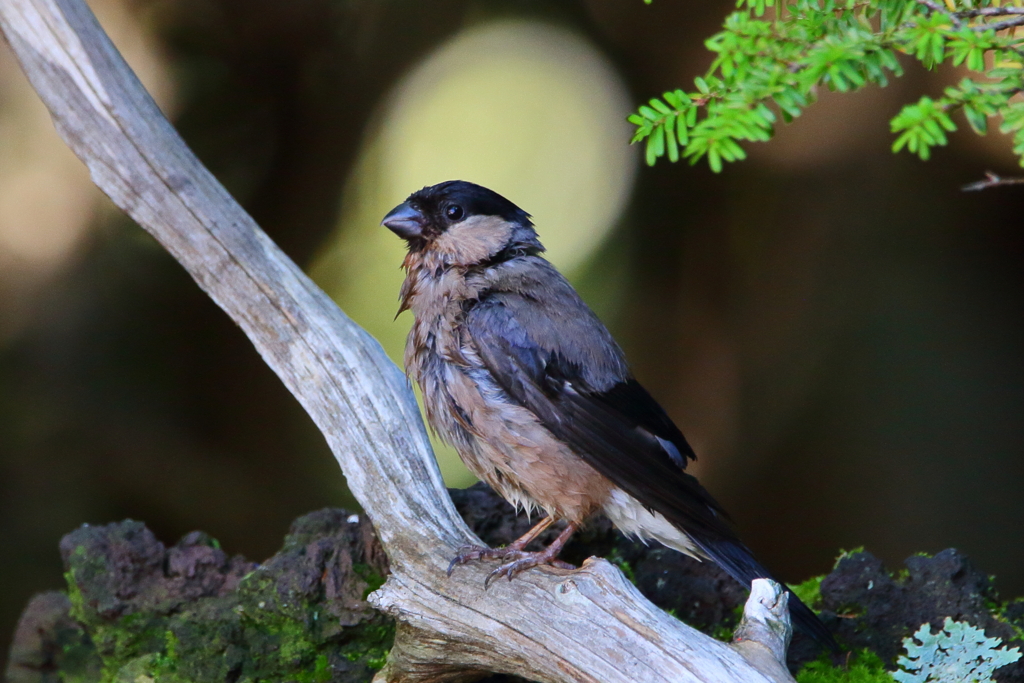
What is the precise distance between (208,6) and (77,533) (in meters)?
3.61

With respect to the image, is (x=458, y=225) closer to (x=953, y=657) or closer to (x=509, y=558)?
(x=509, y=558)

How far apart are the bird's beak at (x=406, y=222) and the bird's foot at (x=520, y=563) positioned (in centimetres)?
134

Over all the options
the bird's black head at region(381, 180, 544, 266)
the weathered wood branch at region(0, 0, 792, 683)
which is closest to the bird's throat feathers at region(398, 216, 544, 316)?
the bird's black head at region(381, 180, 544, 266)

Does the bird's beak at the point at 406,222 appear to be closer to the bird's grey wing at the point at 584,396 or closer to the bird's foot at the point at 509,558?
the bird's grey wing at the point at 584,396

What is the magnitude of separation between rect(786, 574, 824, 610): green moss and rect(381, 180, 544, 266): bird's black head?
6.31ft

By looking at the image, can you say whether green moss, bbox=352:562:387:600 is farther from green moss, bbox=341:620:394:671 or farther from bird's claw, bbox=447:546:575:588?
bird's claw, bbox=447:546:575:588

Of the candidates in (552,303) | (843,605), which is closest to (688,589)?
(843,605)

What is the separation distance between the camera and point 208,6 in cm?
557

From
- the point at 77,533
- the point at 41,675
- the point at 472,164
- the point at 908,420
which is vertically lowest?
the point at 908,420

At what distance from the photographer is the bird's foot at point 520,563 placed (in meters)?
2.90

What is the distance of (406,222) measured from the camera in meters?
3.41

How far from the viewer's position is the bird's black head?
11.1 ft

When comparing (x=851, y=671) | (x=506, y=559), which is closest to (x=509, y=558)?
(x=506, y=559)

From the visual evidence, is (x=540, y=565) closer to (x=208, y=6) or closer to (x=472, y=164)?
(x=472, y=164)
